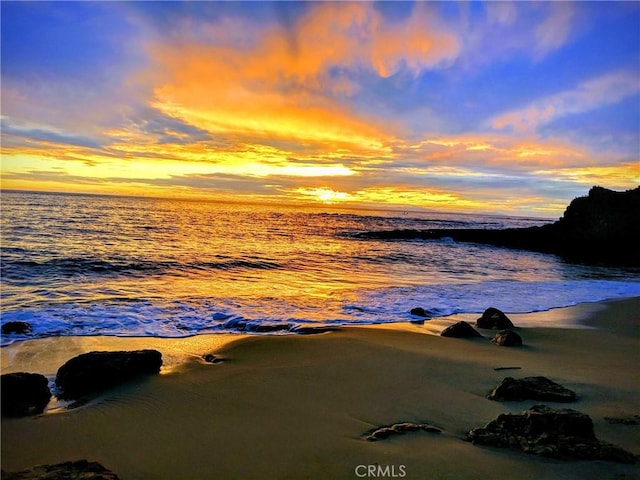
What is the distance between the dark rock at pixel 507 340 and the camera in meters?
8.10

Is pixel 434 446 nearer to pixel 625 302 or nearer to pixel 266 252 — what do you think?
pixel 625 302

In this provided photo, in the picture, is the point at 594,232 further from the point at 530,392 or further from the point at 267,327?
the point at 530,392

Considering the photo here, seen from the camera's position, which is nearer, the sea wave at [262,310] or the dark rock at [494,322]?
the sea wave at [262,310]

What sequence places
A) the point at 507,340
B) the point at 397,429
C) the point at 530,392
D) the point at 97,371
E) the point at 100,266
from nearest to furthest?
the point at 397,429
the point at 530,392
the point at 97,371
the point at 507,340
the point at 100,266

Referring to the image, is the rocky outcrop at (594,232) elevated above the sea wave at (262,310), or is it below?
above

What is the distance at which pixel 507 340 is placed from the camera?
816cm

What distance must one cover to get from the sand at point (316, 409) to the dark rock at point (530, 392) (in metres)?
0.11

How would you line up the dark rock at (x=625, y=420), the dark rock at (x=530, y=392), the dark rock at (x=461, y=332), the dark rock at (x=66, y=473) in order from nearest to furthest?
the dark rock at (x=66, y=473) → the dark rock at (x=625, y=420) → the dark rock at (x=530, y=392) → the dark rock at (x=461, y=332)

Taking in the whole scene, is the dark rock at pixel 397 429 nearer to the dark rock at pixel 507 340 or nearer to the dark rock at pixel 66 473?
the dark rock at pixel 66 473

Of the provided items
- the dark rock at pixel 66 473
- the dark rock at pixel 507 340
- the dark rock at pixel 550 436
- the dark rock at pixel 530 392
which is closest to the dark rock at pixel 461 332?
the dark rock at pixel 507 340

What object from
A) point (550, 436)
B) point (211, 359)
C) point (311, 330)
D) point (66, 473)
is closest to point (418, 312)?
point (311, 330)

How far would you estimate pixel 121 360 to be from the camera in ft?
19.2

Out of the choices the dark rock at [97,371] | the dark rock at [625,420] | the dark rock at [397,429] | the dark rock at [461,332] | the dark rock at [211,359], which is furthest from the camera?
the dark rock at [461,332]

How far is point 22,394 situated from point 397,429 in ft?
14.8
